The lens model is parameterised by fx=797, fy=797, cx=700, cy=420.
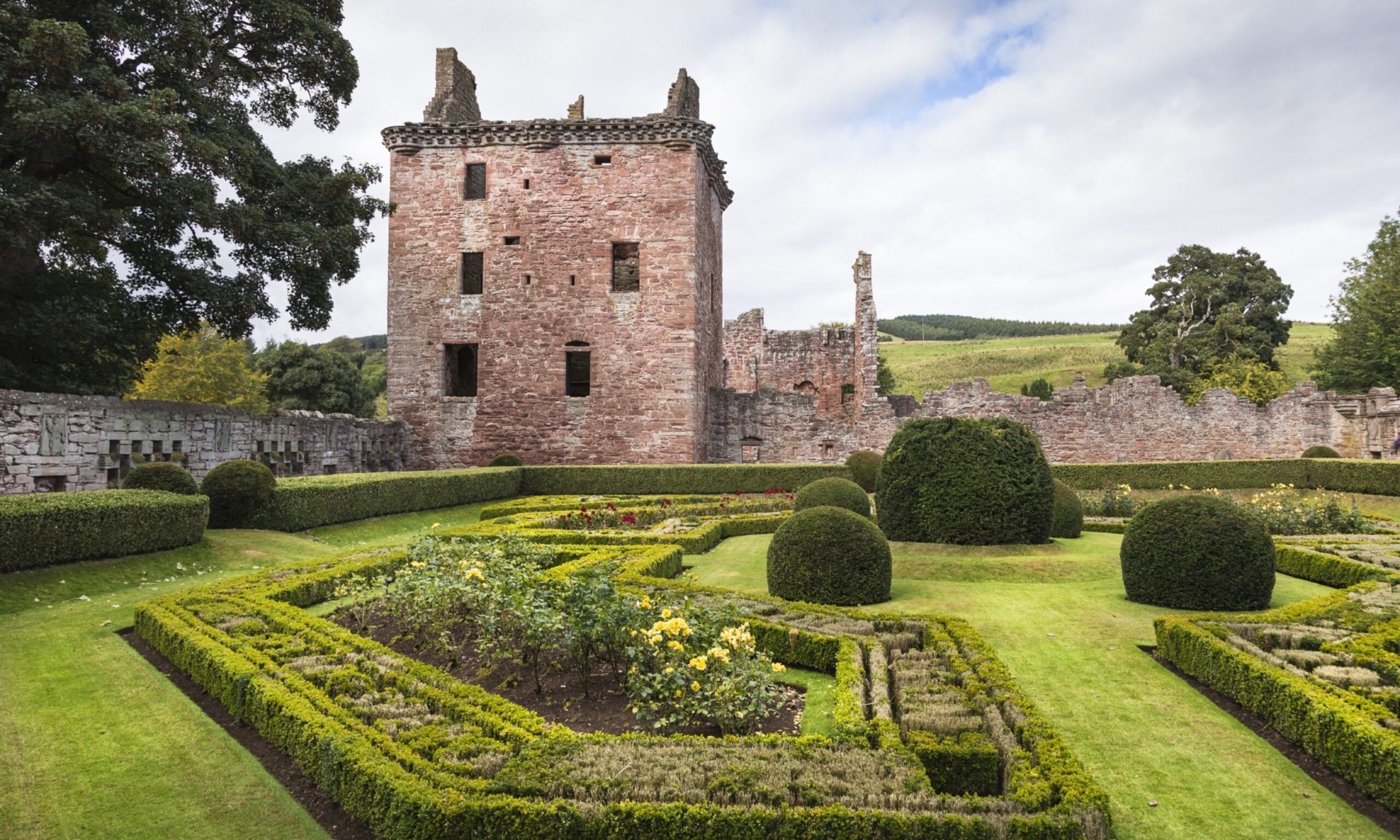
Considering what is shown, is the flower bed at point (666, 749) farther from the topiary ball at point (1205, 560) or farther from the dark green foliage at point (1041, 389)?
the dark green foliage at point (1041, 389)

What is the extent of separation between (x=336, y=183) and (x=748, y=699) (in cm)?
1665

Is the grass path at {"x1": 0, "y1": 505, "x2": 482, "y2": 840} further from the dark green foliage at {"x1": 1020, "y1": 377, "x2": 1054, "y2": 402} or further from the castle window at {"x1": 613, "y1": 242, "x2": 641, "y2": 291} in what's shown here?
the dark green foliage at {"x1": 1020, "y1": 377, "x2": 1054, "y2": 402}

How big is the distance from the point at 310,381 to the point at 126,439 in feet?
87.4

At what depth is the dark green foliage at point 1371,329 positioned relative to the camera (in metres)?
33.2

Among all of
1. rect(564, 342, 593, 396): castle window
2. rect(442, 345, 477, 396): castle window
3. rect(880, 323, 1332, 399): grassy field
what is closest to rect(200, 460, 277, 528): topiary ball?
rect(442, 345, 477, 396): castle window

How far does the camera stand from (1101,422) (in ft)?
80.6

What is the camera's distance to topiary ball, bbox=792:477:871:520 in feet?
40.7

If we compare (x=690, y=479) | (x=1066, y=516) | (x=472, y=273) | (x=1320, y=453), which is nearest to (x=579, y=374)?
(x=472, y=273)

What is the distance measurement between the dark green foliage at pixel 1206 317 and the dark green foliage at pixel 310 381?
39.4 metres

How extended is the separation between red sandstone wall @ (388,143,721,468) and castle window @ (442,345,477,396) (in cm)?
100

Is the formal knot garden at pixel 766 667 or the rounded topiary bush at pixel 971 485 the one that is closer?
the formal knot garden at pixel 766 667

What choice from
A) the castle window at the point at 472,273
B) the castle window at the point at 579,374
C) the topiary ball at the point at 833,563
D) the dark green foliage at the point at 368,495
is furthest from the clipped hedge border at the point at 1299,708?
the castle window at the point at 472,273

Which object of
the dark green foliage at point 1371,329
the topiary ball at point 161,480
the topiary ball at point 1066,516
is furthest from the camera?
the dark green foliage at point 1371,329

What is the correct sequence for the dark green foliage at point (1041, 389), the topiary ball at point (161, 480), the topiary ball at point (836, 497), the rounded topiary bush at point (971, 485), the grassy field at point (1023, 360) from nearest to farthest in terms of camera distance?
the rounded topiary bush at point (971, 485), the topiary ball at point (161, 480), the topiary ball at point (836, 497), the dark green foliage at point (1041, 389), the grassy field at point (1023, 360)
